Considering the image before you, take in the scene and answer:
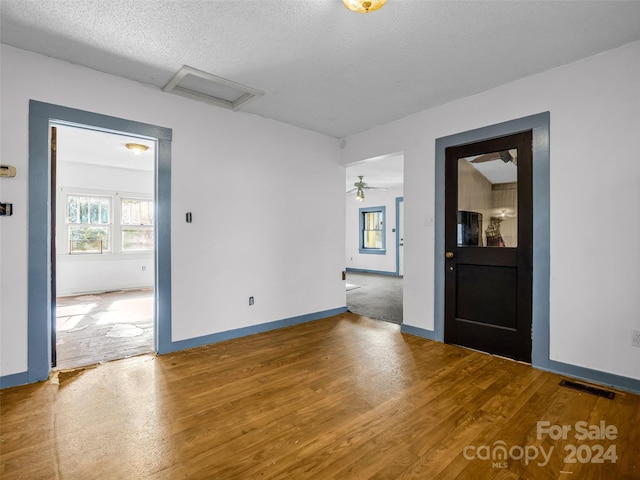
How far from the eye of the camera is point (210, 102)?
350cm

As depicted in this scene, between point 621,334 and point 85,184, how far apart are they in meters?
8.50

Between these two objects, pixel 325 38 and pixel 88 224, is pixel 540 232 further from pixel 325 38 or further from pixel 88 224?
pixel 88 224

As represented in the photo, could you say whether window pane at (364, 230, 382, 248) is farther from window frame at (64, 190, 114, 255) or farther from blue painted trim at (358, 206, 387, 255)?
window frame at (64, 190, 114, 255)

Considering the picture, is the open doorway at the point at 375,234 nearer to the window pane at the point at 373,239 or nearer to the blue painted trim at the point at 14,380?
the window pane at the point at 373,239

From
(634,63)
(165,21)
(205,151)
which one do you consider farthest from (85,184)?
(634,63)

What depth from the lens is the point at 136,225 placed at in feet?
23.9

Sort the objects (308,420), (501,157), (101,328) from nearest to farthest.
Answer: (308,420)
(501,157)
(101,328)

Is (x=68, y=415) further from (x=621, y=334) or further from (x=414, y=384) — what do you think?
(x=621, y=334)

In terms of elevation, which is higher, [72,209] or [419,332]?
[72,209]

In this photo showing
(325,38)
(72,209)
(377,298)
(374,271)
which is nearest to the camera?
(325,38)

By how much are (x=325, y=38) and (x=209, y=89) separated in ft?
4.88

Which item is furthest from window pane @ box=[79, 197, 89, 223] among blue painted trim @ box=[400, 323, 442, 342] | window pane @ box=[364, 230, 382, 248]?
window pane @ box=[364, 230, 382, 248]

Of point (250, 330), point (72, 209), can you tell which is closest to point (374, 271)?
point (250, 330)

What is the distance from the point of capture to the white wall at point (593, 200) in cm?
247
